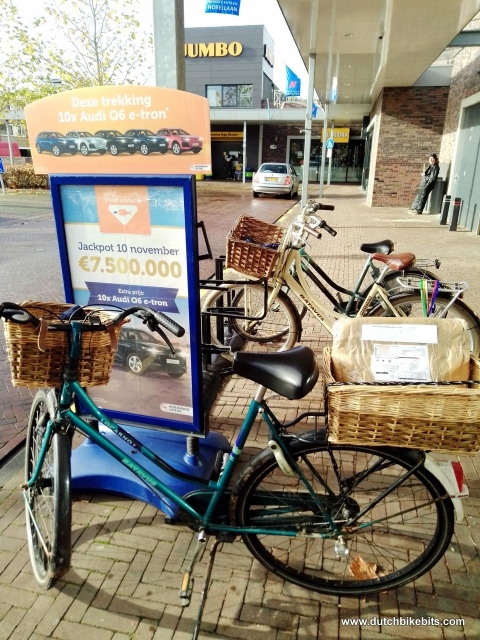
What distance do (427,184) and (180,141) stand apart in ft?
48.0

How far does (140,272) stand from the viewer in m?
2.58

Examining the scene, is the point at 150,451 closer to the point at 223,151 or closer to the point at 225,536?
the point at 225,536

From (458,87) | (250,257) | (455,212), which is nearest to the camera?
(250,257)

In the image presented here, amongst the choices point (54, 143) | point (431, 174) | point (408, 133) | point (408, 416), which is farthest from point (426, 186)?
point (408, 416)

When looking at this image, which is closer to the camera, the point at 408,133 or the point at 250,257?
the point at 250,257

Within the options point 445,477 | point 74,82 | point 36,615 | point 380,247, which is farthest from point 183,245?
point 74,82

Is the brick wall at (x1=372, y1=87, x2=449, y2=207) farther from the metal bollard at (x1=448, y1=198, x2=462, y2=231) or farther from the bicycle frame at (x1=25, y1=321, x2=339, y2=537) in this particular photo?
the bicycle frame at (x1=25, y1=321, x2=339, y2=537)

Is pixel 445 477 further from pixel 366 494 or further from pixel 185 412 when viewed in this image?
pixel 185 412

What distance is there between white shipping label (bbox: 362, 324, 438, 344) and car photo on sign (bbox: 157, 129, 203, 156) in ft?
3.64

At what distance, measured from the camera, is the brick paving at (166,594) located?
79.3 inches

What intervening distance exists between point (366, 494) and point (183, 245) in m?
1.75

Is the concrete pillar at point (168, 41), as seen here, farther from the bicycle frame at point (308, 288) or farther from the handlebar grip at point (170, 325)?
the bicycle frame at point (308, 288)

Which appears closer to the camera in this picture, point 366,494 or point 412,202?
point 366,494

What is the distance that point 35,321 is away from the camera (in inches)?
73.3
